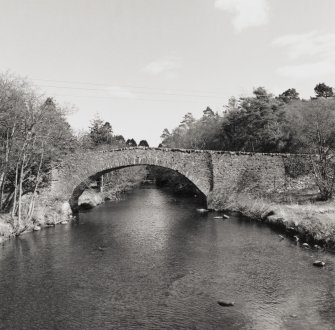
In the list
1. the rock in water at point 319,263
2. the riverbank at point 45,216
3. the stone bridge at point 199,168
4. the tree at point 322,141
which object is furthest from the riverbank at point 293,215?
the riverbank at point 45,216

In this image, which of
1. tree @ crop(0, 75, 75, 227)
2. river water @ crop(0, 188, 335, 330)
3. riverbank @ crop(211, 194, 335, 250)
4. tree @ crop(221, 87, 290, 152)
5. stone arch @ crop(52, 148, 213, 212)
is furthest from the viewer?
tree @ crop(221, 87, 290, 152)

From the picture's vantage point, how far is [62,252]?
23344 mm

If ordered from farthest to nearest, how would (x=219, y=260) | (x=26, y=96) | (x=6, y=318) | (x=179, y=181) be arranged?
1. (x=179, y=181)
2. (x=26, y=96)
3. (x=219, y=260)
4. (x=6, y=318)

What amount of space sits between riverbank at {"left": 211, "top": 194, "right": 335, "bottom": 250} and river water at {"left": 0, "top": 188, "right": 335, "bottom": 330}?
1136 millimetres

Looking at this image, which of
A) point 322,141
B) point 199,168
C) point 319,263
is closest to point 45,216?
point 199,168

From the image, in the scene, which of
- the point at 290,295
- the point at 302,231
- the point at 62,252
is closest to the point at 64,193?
the point at 62,252

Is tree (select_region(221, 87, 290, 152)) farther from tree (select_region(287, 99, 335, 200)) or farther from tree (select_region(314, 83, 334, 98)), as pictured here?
tree (select_region(314, 83, 334, 98))

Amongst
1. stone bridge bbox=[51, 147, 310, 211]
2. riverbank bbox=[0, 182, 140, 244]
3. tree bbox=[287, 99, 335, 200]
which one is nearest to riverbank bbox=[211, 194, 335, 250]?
stone bridge bbox=[51, 147, 310, 211]

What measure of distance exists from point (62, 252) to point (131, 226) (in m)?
8.65

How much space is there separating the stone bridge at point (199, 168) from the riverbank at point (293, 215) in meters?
1.39

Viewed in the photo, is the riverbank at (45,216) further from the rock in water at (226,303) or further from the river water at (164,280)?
the rock in water at (226,303)

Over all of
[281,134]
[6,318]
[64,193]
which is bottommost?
[6,318]

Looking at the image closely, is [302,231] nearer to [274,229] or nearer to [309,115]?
[274,229]

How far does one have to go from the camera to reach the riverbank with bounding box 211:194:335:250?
23.3 m
